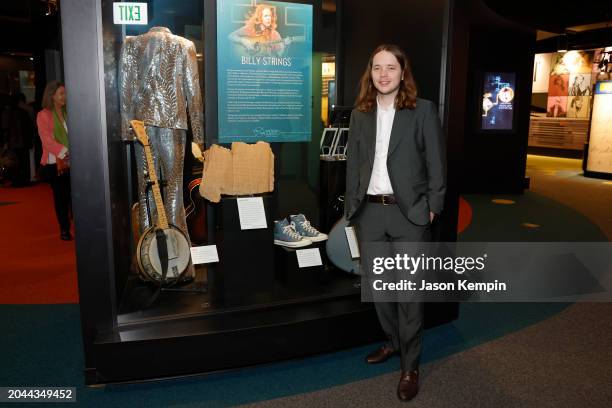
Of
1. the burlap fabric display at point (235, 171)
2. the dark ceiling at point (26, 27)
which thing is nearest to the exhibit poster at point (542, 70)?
the dark ceiling at point (26, 27)

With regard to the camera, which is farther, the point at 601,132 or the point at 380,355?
the point at 601,132

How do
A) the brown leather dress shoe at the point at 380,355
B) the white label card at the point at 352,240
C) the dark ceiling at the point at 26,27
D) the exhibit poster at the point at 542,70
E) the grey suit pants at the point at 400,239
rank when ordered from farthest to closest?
the exhibit poster at the point at 542,70 → the dark ceiling at the point at 26,27 → the white label card at the point at 352,240 → the brown leather dress shoe at the point at 380,355 → the grey suit pants at the point at 400,239

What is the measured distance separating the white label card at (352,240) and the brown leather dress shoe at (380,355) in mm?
720

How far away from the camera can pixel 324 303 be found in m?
3.14

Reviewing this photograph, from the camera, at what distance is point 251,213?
329cm

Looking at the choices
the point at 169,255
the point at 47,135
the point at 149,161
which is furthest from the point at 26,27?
the point at 169,255

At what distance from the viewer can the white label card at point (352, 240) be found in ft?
11.4

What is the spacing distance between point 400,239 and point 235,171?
1199 mm

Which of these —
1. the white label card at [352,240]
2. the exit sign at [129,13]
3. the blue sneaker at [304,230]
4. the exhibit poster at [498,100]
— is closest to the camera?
the exit sign at [129,13]

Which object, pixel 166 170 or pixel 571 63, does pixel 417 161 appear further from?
pixel 571 63

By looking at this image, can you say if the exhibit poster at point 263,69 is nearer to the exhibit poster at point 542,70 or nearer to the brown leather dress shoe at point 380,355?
the brown leather dress shoe at point 380,355

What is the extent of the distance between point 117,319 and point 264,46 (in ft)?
7.37

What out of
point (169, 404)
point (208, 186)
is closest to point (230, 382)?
point (169, 404)

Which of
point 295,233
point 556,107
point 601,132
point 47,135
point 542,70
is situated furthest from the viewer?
point 542,70
